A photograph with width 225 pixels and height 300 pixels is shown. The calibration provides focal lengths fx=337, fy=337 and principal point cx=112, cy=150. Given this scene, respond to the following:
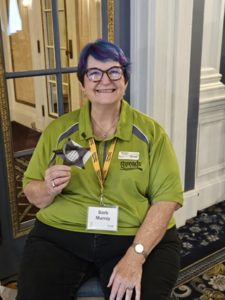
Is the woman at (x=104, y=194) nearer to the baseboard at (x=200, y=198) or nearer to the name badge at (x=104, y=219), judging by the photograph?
the name badge at (x=104, y=219)

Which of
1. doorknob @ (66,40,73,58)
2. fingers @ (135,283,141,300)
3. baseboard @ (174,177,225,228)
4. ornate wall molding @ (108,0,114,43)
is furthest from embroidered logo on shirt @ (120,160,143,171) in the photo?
baseboard @ (174,177,225,228)

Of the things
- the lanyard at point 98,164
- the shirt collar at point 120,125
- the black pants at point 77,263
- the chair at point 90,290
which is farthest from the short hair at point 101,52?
the chair at point 90,290

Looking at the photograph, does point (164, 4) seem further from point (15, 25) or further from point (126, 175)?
point (126, 175)

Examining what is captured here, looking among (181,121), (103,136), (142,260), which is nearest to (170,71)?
(181,121)

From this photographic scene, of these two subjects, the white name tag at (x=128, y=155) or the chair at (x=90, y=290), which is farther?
the white name tag at (x=128, y=155)

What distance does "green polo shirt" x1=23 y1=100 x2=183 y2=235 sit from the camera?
4.82ft

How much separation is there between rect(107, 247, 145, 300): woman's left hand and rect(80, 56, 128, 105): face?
2.17 feet

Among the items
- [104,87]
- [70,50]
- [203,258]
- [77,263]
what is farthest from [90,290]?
[70,50]

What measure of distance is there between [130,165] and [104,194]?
0.17m

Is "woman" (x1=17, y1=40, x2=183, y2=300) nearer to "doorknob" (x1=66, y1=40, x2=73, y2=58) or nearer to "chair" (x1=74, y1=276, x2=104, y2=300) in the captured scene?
"chair" (x1=74, y1=276, x2=104, y2=300)

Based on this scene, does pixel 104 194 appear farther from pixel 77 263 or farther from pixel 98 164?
pixel 77 263

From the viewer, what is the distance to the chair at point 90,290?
137 cm

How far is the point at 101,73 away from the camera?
4.88 feet

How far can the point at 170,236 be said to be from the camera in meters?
1.51
